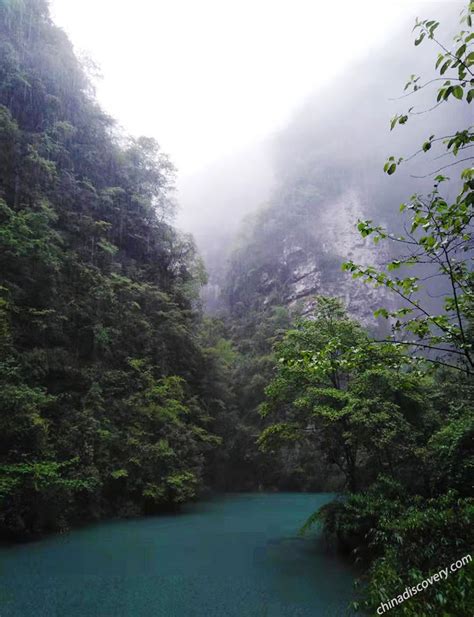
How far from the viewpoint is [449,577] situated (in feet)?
10.6

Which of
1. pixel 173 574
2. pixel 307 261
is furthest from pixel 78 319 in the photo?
pixel 307 261

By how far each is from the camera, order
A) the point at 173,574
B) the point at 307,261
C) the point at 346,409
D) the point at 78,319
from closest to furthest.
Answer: the point at 173,574, the point at 346,409, the point at 78,319, the point at 307,261

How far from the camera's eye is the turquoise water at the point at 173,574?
20.3 feet

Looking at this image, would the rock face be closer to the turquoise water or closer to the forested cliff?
the forested cliff

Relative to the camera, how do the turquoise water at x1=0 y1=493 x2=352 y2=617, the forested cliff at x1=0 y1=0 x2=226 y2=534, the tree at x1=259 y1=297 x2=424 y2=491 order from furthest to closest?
the forested cliff at x1=0 y1=0 x2=226 y2=534 → the tree at x1=259 y1=297 x2=424 y2=491 → the turquoise water at x1=0 y1=493 x2=352 y2=617

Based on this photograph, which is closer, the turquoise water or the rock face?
the turquoise water

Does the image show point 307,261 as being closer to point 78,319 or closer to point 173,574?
point 78,319

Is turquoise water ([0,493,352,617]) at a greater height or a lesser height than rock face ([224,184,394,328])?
lesser

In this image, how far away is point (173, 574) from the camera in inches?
309

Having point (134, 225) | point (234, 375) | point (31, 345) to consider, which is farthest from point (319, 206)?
point (31, 345)

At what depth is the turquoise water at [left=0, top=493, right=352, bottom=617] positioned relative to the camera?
20.3 feet

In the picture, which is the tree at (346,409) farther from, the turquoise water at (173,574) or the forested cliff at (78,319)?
the forested cliff at (78,319)

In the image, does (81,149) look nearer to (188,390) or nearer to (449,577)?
(188,390)

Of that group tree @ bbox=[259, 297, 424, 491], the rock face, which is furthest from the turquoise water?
the rock face
